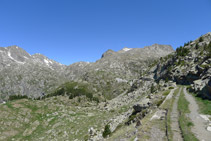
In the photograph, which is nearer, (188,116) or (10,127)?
(188,116)

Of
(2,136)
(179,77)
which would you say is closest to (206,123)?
(179,77)

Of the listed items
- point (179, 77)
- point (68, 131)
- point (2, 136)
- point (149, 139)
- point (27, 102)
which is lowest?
point (2, 136)

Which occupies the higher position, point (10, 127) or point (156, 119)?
point (156, 119)

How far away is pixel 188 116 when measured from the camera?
18.3 metres

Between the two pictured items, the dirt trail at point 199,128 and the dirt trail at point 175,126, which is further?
the dirt trail at point 175,126

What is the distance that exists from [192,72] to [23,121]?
89050mm

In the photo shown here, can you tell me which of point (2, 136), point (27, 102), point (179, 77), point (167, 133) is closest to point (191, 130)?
point (167, 133)

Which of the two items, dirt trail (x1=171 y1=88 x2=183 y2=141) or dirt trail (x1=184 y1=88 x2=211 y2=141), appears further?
dirt trail (x1=171 y1=88 x2=183 y2=141)

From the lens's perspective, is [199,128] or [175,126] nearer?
[199,128]

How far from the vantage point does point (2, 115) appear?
232ft

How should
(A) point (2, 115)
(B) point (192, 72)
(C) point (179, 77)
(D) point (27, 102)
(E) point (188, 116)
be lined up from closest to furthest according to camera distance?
1. (E) point (188, 116)
2. (B) point (192, 72)
3. (C) point (179, 77)
4. (A) point (2, 115)
5. (D) point (27, 102)

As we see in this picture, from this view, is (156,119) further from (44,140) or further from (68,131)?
(44,140)

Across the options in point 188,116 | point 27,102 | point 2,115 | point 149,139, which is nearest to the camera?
point 149,139

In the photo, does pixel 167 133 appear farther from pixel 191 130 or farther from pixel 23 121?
pixel 23 121
